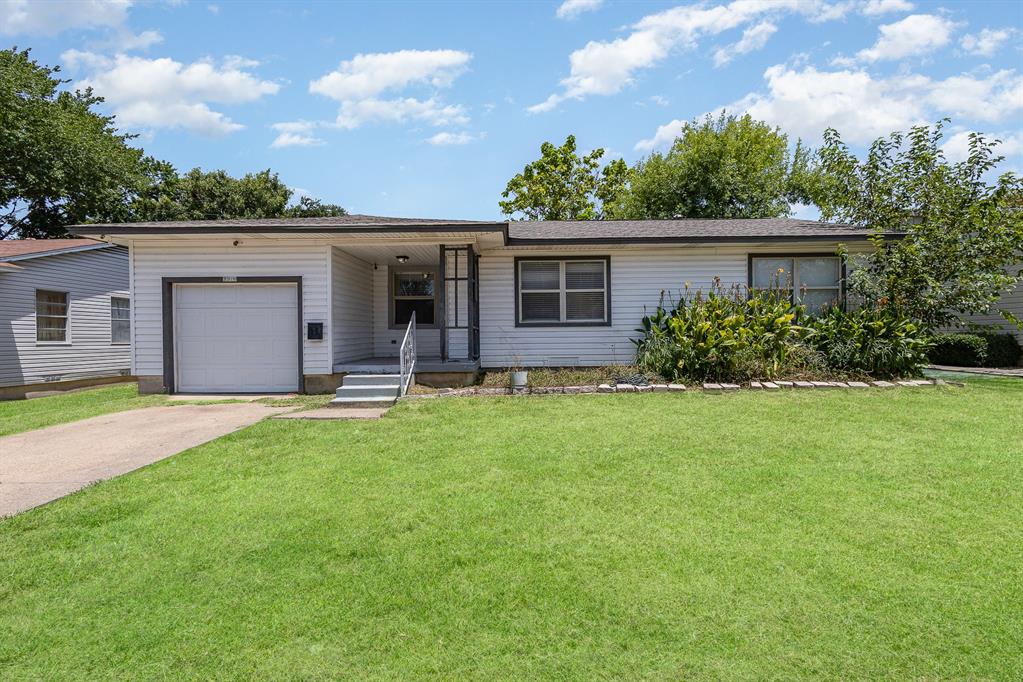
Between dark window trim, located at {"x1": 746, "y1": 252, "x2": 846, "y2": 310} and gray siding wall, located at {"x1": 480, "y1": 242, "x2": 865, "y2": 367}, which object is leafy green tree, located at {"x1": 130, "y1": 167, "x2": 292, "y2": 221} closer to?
gray siding wall, located at {"x1": 480, "y1": 242, "x2": 865, "y2": 367}

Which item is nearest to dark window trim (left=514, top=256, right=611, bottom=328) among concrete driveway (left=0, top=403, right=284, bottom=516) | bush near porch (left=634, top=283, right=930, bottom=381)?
bush near porch (left=634, top=283, right=930, bottom=381)

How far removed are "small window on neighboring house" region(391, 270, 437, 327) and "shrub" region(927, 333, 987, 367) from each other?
11716 millimetres

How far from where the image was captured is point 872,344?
30.6 ft

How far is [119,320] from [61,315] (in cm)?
174

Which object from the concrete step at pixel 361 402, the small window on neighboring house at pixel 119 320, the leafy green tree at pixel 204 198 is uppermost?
the leafy green tree at pixel 204 198

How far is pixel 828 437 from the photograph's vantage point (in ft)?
17.9

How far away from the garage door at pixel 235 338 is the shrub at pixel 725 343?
21.5 ft

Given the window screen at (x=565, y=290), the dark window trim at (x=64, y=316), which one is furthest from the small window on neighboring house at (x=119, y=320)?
the window screen at (x=565, y=290)

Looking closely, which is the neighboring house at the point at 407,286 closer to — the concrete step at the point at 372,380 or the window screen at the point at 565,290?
the window screen at the point at 565,290

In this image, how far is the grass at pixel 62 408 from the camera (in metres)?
7.44

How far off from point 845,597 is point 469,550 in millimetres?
1843

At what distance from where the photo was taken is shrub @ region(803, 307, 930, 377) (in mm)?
9242

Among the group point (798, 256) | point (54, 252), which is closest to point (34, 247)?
point (54, 252)

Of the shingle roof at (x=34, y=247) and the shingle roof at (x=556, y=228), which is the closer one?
the shingle roof at (x=556, y=228)
